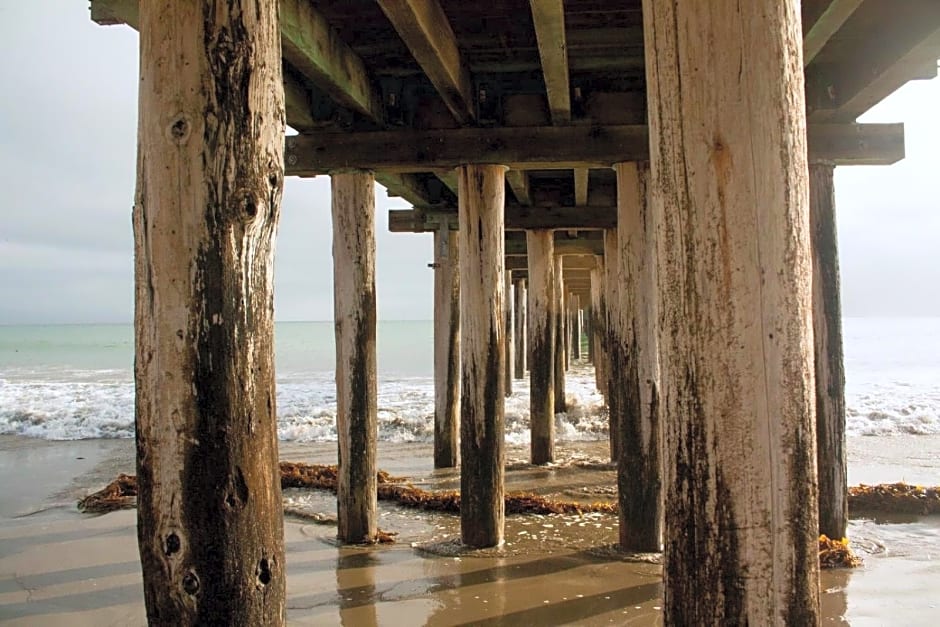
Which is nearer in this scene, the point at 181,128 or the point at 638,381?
the point at 181,128

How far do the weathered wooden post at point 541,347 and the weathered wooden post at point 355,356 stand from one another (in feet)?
12.6

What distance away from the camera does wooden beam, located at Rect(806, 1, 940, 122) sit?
448 centimetres

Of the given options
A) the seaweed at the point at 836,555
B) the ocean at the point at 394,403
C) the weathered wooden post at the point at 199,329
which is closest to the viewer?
the weathered wooden post at the point at 199,329

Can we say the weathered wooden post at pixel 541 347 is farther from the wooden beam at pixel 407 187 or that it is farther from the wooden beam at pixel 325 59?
the wooden beam at pixel 325 59

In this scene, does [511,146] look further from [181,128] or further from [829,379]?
[181,128]

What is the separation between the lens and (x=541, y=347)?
376 inches

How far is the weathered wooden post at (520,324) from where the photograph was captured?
18.0 meters

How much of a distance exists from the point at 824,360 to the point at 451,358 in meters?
4.72

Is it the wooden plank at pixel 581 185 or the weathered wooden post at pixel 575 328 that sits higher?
the wooden plank at pixel 581 185

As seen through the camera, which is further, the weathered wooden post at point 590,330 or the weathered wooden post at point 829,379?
the weathered wooden post at point 590,330

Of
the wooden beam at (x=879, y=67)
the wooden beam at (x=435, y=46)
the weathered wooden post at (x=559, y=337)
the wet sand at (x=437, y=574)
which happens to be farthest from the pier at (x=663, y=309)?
the weathered wooden post at (x=559, y=337)

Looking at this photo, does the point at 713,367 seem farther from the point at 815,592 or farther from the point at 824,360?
the point at 824,360

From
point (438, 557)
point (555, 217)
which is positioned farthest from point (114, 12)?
point (555, 217)

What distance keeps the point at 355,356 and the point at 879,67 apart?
3.95 metres
